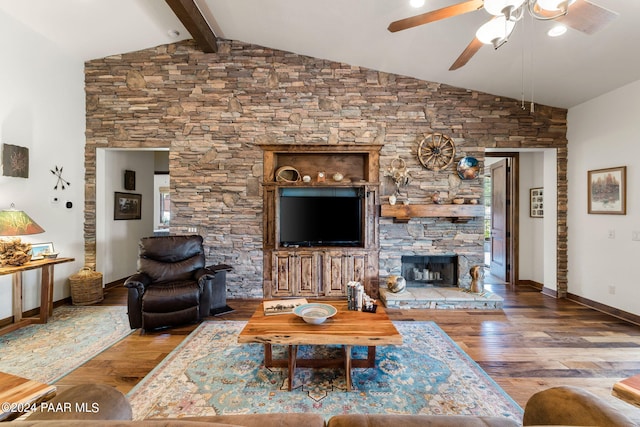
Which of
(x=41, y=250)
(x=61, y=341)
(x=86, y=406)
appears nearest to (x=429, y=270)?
(x=86, y=406)

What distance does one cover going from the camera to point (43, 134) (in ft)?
12.4

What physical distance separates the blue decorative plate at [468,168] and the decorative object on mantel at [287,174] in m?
2.47

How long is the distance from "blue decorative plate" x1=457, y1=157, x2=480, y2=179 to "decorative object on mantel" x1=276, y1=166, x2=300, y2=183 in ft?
8.12

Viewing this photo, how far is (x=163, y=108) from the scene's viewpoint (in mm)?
4371

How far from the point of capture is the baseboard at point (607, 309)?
3.38 m

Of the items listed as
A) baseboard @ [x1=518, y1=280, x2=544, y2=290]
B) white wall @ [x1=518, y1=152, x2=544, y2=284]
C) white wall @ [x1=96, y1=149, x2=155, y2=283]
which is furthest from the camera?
white wall @ [x1=518, y1=152, x2=544, y2=284]

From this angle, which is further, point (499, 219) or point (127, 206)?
point (499, 219)

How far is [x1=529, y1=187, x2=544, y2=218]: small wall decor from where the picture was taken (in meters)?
4.88

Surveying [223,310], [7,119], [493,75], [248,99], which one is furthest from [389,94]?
[7,119]

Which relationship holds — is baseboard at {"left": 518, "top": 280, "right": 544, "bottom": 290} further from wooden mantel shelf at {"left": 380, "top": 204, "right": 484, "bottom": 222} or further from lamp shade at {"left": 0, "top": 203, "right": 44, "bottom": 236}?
lamp shade at {"left": 0, "top": 203, "right": 44, "bottom": 236}

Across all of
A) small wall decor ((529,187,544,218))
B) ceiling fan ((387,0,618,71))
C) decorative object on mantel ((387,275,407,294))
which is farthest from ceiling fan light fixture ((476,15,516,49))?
small wall decor ((529,187,544,218))

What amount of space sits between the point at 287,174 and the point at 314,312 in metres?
2.57

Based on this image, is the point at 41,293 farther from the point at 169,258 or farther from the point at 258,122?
the point at 258,122

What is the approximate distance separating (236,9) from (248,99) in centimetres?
114
